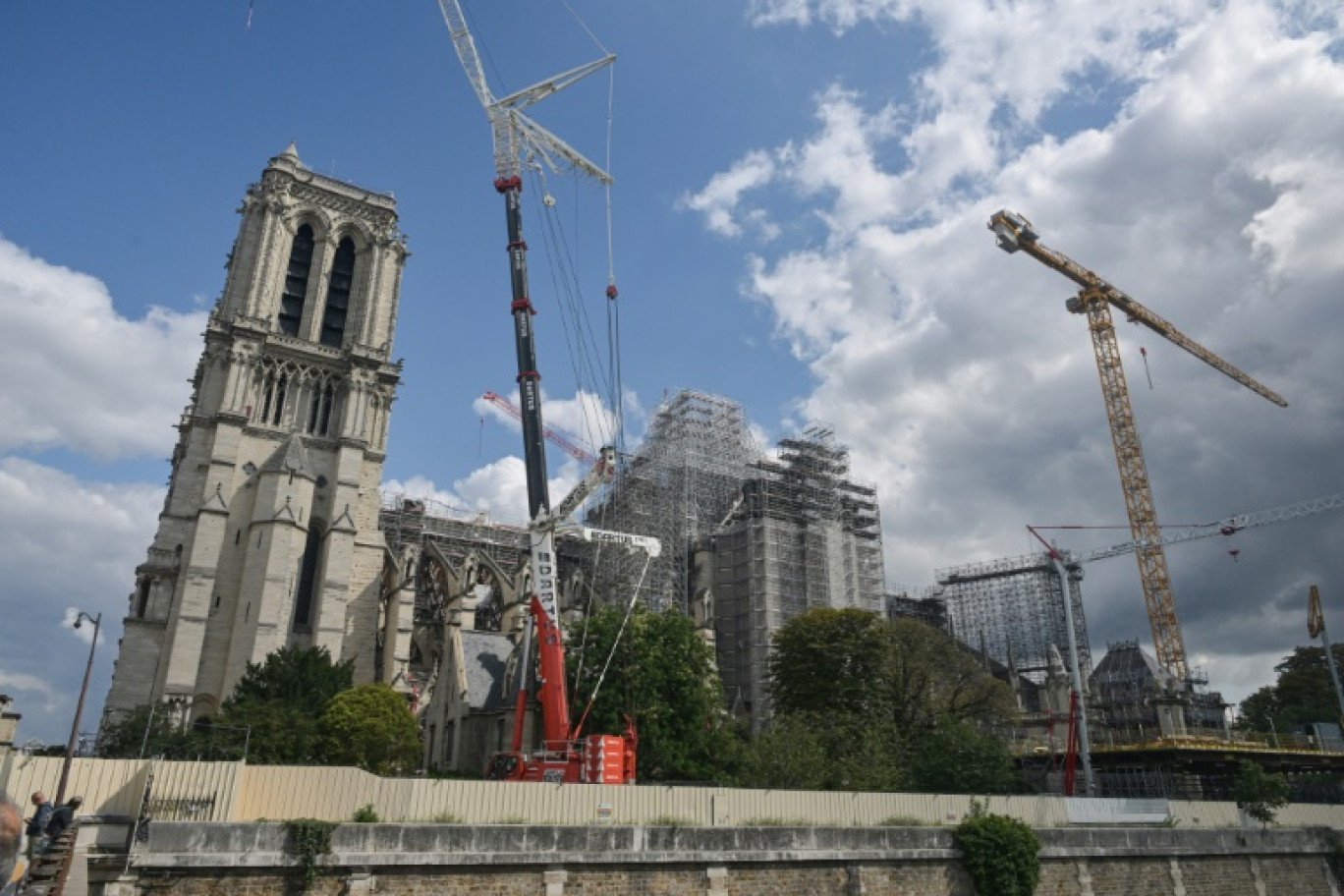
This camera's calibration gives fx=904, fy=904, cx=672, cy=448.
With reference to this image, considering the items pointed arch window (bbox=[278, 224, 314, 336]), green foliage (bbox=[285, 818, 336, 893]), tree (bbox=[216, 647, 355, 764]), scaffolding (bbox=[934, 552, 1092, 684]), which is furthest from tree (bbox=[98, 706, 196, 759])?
scaffolding (bbox=[934, 552, 1092, 684])

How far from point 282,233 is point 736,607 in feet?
118

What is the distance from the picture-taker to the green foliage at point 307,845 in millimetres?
15031

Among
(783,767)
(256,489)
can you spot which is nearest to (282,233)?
(256,489)

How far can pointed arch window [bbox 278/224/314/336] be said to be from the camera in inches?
2137

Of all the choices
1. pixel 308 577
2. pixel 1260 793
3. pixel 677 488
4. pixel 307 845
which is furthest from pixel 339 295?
pixel 1260 793

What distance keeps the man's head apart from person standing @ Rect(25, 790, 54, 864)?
32.9 ft

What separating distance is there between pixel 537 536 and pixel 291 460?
76.4 feet

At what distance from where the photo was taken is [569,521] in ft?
102

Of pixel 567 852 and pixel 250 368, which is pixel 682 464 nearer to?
pixel 250 368

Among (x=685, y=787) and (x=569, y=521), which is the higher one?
(x=569, y=521)

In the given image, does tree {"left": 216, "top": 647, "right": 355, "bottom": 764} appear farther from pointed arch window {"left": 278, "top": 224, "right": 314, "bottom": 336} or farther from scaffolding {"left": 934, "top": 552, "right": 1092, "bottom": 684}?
scaffolding {"left": 934, "top": 552, "right": 1092, "bottom": 684}

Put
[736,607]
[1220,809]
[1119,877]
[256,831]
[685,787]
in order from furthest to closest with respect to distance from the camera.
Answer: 1. [736,607]
2. [1220,809]
3. [1119,877]
4. [685,787]
5. [256,831]

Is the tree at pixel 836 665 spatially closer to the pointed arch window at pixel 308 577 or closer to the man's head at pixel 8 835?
the pointed arch window at pixel 308 577

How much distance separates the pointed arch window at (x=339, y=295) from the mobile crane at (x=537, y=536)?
19014 millimetres
